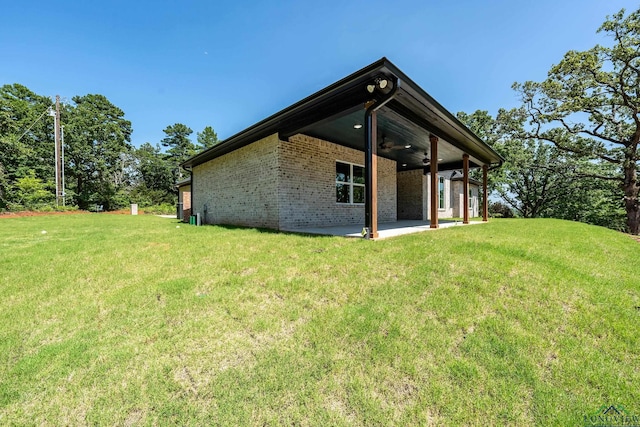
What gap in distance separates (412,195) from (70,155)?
1397 inches

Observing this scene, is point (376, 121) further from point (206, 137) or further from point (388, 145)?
point (206, 137)

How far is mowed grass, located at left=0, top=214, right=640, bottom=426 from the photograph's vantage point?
5.71 feet

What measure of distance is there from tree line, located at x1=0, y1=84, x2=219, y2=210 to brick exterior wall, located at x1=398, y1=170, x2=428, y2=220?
2062cm

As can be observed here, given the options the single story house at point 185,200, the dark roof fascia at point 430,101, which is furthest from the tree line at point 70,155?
the dark roof fascia at point 430,101

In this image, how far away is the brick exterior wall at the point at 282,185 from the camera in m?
7.91

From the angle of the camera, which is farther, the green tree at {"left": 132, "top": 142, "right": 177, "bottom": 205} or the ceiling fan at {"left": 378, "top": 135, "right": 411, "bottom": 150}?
the green tree at {"left": 132, "top": 142, "right": 177, "bottom": 205}

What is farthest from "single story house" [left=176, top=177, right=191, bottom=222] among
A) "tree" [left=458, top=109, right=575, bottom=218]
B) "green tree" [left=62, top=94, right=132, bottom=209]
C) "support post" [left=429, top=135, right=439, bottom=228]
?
"tree" [left=458, top=109, right=575, bottom=218]

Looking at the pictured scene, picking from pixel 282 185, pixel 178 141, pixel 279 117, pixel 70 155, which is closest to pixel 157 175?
pixel 178 141

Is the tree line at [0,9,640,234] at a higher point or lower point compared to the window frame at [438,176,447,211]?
higher

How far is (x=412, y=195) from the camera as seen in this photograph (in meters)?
15.0

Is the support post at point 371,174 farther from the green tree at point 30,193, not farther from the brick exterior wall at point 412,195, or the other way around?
the green tree at point 30,193

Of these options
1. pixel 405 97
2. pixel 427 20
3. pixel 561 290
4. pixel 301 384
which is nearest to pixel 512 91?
pixel 427 20

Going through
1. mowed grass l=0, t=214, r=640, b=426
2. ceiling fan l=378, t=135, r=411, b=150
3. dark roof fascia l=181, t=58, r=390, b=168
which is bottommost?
mowed grass l=0, t=214, r=640, b=426

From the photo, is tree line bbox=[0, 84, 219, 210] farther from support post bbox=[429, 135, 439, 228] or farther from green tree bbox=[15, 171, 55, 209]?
support post bbox=[429, 135, 439, 228]
